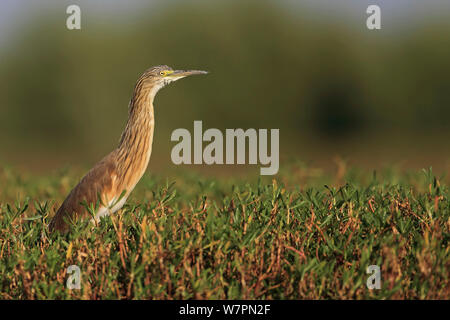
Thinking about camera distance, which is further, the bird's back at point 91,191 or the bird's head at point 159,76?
the bird's head at point 159,76

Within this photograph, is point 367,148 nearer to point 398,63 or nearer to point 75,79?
point 398,63

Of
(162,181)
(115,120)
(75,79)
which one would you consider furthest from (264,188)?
(75,79)

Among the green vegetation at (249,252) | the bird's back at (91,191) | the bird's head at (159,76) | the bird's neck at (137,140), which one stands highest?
the bird's head at (159,76)

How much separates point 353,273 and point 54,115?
57.1 feet

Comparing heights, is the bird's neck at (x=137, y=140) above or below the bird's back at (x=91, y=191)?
above

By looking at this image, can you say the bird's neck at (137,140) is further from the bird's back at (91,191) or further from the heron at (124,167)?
the bird's back at (91,191)

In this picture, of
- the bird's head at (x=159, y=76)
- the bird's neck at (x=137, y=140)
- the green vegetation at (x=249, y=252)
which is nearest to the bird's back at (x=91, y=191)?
the bird's neck at (x=137, y=140)

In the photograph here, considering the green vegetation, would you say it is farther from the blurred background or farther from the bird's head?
the blurred background

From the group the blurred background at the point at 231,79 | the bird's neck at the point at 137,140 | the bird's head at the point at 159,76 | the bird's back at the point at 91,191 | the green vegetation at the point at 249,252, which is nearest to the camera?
the green vegetation at the point at 249,252

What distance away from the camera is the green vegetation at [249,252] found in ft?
14.2

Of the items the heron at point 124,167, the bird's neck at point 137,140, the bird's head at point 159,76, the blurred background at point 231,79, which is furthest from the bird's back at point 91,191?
the blurred background at point 231,79

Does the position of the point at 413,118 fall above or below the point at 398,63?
below

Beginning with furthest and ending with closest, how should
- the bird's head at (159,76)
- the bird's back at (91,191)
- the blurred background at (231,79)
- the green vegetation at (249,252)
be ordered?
the blurred background at (231,79), the bird's head at (159,76), the bird's back at (91,191), the green vegetation at (249,252)

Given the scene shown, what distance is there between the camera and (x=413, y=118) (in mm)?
21141
